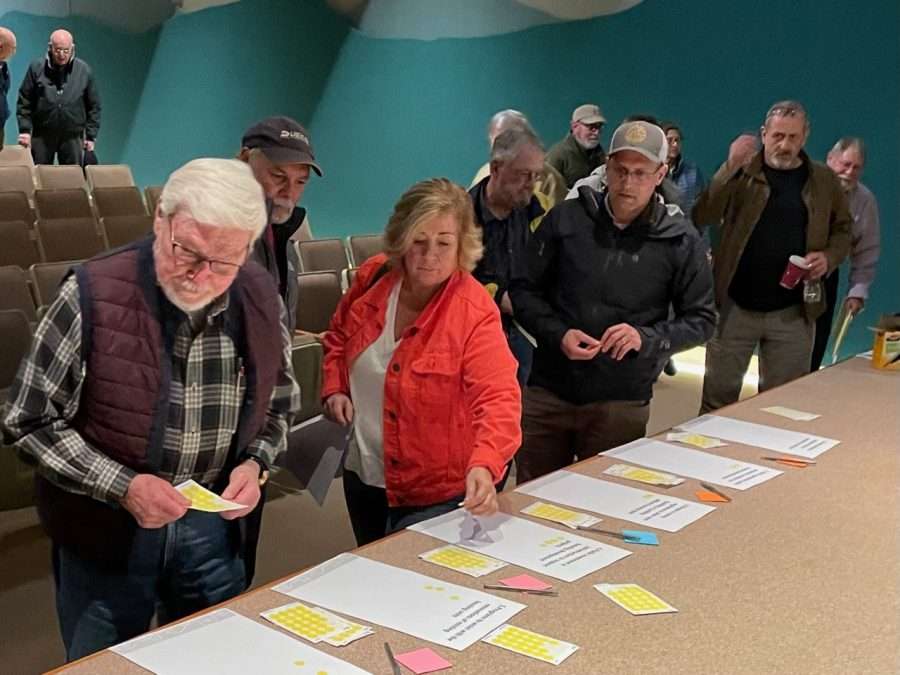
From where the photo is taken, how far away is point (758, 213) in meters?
3.64

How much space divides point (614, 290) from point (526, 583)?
109cm

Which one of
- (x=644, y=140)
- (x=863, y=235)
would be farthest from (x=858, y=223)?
(x=644, y=140)

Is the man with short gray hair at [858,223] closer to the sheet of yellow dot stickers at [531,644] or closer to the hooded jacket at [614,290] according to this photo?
the hooded jacket at [614,290]

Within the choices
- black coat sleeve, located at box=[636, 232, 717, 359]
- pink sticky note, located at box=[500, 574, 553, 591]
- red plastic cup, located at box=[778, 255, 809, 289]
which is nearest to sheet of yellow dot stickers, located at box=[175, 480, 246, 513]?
pink sticky note, located at box=[500, 574, 553, 591]

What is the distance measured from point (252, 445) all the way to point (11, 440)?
1.34ft

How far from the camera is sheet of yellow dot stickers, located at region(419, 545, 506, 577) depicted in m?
1.66

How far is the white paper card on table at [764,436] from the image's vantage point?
2.38m

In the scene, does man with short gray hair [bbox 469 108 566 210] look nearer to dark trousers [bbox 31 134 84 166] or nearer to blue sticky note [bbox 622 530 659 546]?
blue sticky note [bbox 622 530 659 546]

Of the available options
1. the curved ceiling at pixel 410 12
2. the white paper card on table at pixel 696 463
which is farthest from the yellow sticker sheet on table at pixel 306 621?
the curved ceiling at pixel 410 12

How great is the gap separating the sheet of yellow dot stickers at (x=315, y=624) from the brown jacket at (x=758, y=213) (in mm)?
2638

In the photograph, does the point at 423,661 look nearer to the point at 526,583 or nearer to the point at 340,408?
the point at 526,583

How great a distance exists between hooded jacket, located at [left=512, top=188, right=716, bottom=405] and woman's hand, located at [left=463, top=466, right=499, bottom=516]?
762mm

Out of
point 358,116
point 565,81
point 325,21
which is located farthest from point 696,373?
point 325,21

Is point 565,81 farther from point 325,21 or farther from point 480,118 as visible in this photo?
point 325,21
